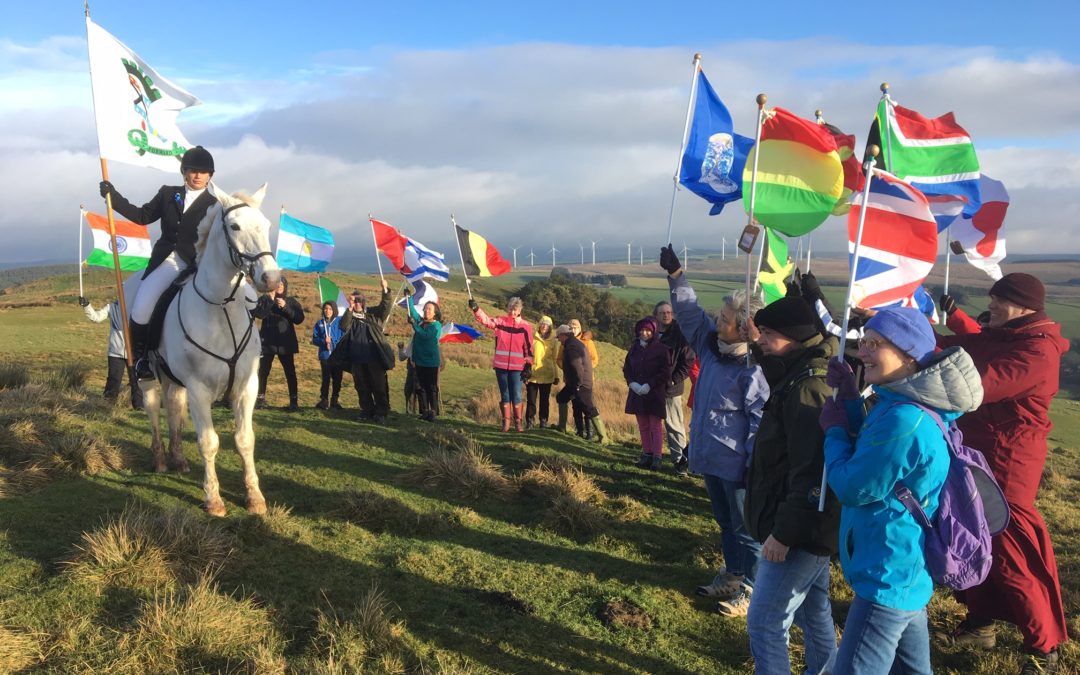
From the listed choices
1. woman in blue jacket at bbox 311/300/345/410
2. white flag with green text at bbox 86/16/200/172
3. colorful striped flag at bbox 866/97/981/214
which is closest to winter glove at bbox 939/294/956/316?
colorful striped flag at bbox 866/97/981/214

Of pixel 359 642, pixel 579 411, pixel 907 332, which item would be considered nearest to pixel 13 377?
pixel 579 411

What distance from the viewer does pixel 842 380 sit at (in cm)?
344

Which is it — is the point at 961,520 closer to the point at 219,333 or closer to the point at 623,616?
the point at 623,616

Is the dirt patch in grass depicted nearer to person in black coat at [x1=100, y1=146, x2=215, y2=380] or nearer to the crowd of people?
the crowd of people

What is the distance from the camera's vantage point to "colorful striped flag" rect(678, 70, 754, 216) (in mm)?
7352

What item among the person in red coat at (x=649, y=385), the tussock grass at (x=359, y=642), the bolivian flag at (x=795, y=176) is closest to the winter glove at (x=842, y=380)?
the bolivian flag at (x=795, y=176)

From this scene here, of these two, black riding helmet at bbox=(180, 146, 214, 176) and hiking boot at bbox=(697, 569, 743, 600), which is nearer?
hiking boot at bbox=(697, 569, 743, 600)

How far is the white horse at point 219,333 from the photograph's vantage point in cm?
598

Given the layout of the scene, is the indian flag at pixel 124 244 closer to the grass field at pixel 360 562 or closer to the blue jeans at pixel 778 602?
the grass field at pixel 360 562

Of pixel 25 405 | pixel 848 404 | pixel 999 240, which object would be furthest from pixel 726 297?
pixel 25 405

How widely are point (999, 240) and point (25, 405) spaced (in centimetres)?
1346

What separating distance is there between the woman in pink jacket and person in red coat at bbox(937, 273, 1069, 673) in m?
7.27

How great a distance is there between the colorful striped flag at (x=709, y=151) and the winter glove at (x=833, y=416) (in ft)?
14.4

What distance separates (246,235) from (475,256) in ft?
22.0
